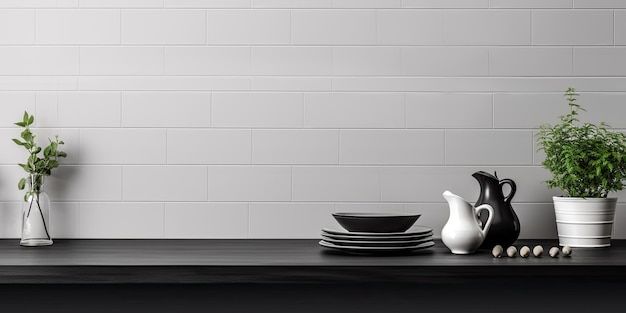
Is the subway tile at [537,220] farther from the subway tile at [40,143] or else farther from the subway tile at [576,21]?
the subway tile at [40,143]

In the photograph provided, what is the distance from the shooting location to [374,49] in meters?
2.38

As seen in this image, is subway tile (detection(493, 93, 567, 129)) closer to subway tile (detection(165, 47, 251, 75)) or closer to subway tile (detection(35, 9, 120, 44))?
subway tile (detection(165, 47, 251, 75))

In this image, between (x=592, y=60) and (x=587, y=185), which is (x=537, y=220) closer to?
(x=587, y=185)

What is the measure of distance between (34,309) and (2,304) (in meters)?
0.09

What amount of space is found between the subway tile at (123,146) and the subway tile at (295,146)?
0.32 meters

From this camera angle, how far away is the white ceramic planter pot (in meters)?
2.08

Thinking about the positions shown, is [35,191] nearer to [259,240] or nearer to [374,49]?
[259,240]

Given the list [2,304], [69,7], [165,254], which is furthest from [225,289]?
[69,7]

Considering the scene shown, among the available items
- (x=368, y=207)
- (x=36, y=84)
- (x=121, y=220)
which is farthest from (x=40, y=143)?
(x=368, y=207)

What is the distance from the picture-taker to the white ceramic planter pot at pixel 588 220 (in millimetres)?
2080

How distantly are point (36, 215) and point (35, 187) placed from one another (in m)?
0.09

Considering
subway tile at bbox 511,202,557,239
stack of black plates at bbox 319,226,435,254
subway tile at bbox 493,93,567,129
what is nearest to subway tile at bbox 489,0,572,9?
subway tile at bbox 493,93,567,129

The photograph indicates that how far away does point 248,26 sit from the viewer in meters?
2.38

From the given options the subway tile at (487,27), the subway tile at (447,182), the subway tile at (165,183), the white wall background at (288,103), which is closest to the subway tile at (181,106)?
the white wall background at (288,103)
